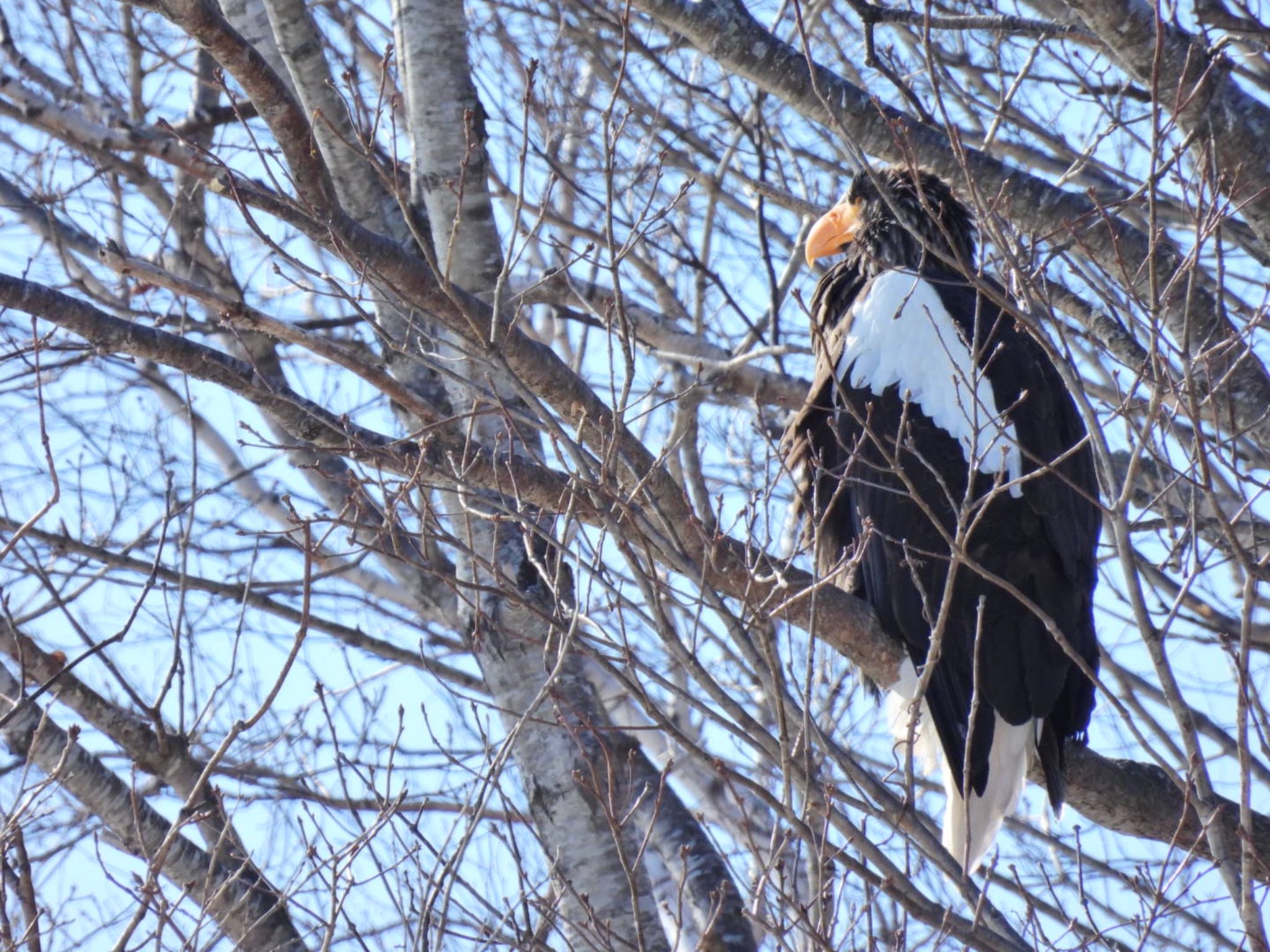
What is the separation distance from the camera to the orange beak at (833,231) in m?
4.84

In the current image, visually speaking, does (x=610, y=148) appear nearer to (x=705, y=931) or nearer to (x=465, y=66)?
(x=705, y=931)

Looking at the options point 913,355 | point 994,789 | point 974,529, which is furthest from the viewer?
point 913,355

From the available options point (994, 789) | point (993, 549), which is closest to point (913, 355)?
point (993, 549)

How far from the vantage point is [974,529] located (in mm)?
3438

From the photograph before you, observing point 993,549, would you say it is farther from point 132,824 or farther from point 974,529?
point 132,824

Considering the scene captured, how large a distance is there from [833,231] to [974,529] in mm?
1659

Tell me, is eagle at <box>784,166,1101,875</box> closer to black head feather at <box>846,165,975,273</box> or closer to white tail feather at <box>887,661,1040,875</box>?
white tail feather at <box>887,661,1040,875</box>

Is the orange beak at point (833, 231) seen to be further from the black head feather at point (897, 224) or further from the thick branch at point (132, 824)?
the thick branch at point (132, 824)

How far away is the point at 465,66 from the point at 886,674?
1.74 metres

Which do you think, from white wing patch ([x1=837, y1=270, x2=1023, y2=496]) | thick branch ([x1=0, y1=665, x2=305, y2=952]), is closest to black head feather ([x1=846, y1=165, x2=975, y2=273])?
white wing patch ([x1=837, y1=270, x2=1023, y2=496])

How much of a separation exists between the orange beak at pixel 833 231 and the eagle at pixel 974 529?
2.77 feet

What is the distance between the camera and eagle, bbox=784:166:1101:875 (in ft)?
11.7

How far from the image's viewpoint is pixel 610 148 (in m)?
2.60

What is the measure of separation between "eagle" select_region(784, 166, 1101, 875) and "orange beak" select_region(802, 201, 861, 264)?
2.77 feet
